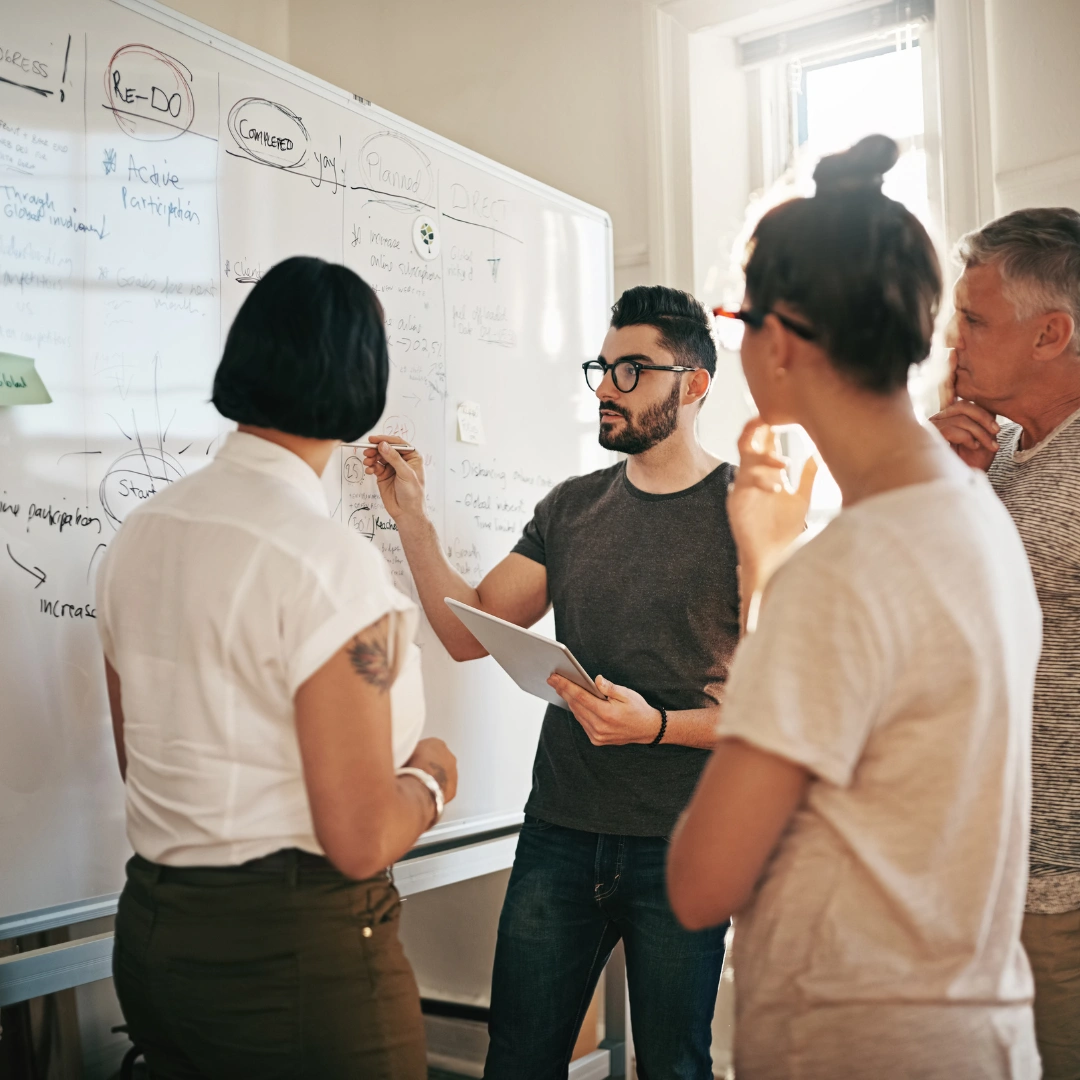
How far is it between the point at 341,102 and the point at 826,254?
1271 millimetres

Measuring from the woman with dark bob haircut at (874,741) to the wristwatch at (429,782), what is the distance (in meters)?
0.30

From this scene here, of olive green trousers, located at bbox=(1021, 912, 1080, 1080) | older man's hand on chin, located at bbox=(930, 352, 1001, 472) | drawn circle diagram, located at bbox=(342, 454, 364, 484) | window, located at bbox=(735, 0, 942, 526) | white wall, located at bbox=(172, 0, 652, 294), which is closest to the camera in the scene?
olive green trousers, located at bbox=(1021, 912, 1080, 1080)

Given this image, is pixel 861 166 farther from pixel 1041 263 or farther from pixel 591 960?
pixel 591 960

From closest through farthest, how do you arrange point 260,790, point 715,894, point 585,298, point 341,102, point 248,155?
point 715,894 → point 260,790 → point 248,155 → point 341,102 → point 585,298

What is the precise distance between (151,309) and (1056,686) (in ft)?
4.38

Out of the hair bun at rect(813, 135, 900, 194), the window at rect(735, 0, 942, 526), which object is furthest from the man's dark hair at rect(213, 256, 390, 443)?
the window at rect(735, 0, 942, 526)

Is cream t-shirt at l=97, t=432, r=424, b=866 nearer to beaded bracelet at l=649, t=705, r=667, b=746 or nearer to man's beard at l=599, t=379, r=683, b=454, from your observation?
beaded bracelet at l=649, t=705, r=667, b=746

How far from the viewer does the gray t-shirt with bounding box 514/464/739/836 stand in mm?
1739

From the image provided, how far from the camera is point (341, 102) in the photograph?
1877 mm

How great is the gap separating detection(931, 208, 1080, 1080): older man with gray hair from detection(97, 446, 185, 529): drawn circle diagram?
3.65ft

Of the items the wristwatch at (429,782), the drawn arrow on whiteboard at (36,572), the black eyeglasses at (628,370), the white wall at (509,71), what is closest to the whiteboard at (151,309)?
the drawn arrow on whiteboard at (36,572)

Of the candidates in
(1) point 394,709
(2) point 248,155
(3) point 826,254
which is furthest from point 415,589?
(3) point 826,254

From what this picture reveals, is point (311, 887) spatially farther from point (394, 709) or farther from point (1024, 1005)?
point (1024, 1005)

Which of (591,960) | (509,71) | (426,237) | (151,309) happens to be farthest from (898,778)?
(509,71)
